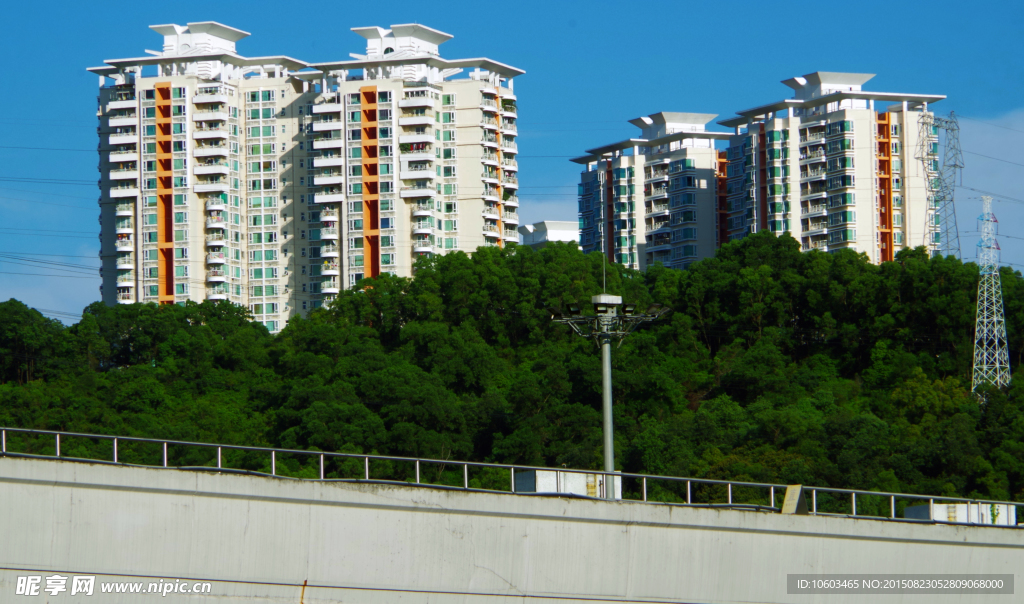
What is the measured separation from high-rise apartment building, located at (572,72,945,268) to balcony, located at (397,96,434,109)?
2488cm

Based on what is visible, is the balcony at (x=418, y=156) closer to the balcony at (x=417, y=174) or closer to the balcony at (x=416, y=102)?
the balcony at (x=417, y=174)

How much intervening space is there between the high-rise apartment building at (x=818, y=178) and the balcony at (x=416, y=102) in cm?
2488

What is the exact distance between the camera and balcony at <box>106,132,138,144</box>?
95.2 meters

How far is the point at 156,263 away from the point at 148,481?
76294 mm

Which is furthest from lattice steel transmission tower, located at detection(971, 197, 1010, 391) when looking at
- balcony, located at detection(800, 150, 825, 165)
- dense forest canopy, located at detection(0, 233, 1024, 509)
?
balcony, located at detection(800, 150, 825, 165)

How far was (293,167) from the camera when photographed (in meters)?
96.7

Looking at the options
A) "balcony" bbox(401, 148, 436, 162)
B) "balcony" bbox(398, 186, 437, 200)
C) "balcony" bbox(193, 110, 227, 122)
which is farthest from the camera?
"balcony" bbox(193, 110, 227, 122)

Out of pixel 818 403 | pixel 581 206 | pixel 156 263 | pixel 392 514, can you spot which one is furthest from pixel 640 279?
pixel 392 514

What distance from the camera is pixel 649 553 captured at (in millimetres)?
24297

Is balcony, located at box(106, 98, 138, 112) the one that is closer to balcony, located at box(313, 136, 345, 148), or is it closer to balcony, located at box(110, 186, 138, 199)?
balcony, located at box(110, 186, 138, 199)

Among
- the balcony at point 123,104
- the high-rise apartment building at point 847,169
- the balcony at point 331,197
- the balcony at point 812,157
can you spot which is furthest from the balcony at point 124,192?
the balcony at point 812,157

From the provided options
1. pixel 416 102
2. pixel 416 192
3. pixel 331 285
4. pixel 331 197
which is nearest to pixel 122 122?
pixel 331 197

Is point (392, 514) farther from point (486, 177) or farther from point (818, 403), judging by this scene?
point (486, 177)

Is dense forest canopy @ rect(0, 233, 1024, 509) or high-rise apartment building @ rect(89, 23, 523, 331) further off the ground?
high-rise apartment building @ rect(89, 23, 523, 331)
